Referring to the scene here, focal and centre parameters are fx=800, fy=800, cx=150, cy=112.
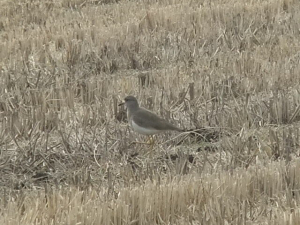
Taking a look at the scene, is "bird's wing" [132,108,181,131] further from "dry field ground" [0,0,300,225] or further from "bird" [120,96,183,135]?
"dry field ground" [0,0,300,225]

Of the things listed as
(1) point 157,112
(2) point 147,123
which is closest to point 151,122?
(2) point 147,123

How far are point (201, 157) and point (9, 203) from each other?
6.72 ft

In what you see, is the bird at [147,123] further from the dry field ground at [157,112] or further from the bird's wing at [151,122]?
the dry field ground at [157,112]

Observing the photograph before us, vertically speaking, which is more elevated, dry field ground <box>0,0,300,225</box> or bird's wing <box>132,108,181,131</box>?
bird's wing <box>132,108,181,131</box>

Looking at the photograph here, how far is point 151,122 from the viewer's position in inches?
282

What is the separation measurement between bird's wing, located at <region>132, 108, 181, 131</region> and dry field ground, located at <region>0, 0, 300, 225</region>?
20 cm

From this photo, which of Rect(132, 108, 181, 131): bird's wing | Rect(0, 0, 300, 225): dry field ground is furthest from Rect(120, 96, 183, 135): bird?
Rect(0, 0, 300, 225): dry field ground

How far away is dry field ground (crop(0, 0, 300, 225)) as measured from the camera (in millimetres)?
5469

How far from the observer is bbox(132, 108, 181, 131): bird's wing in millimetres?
7113

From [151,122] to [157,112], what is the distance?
3.54 ft

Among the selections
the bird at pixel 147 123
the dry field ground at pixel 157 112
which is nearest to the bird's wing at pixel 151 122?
the bird at pixel 147 123

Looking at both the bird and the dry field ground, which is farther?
Result: the bird

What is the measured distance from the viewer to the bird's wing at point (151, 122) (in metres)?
7.11

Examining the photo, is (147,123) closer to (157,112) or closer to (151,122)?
(151,122)
